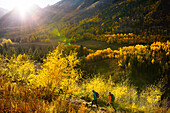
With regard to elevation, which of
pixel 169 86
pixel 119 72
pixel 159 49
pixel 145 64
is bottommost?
pixel 169 86

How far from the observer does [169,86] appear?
334 feet

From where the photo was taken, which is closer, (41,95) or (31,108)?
(31,108)

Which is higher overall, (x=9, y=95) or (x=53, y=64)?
(x=53, y=64)

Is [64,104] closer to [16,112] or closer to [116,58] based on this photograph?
[16,112]

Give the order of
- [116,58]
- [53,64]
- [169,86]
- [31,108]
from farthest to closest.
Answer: [116,58] < [169,86] < [53,64] < [31,108]

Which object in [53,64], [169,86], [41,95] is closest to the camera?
[41,95]

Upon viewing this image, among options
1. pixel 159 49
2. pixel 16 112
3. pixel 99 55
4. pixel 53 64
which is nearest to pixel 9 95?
pixel 16 112

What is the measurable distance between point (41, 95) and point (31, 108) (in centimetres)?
233

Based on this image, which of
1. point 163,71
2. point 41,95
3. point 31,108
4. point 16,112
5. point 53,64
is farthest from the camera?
point 163,71

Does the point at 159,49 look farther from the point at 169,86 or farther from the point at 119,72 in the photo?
the point at 119,72

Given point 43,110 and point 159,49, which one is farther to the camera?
point 159,49

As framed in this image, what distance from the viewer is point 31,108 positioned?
227 inches

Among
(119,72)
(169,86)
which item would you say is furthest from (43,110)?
(169,86)

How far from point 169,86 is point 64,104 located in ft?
412
